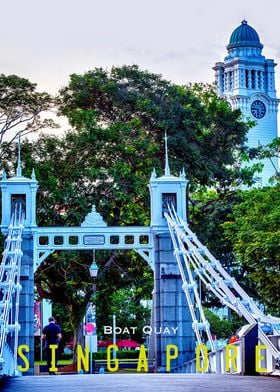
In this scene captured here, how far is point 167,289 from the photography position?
106ft

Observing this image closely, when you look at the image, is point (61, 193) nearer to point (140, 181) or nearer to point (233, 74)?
point (140, 181)

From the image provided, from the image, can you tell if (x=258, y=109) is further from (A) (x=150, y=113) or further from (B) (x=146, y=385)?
(B) (x=146, y=385)

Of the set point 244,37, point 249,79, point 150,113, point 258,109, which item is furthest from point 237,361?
point 249,79

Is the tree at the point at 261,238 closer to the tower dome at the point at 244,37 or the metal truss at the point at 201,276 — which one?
the metal truss at the point at 201,276

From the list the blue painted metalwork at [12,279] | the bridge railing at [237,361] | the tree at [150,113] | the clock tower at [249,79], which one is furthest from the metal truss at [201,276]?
the clock tower at [249,79]

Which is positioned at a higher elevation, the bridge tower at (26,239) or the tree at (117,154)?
the tree at (117,154)

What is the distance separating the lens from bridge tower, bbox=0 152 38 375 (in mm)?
31562

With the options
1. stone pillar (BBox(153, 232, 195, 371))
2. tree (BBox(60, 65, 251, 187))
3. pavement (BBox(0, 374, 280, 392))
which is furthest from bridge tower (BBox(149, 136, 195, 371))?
pavement (BBox(0, 374, 280, 392))

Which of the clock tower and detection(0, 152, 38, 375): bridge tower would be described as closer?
detection(0, 152, 38, 375): bridge tower

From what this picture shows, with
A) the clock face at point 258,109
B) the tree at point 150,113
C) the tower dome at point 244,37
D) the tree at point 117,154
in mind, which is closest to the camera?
Answer: the tree at point 117,154

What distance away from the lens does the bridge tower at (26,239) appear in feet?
104

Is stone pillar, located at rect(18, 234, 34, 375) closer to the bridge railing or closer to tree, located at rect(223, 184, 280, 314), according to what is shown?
the bridge railing

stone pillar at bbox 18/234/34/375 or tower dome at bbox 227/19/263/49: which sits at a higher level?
tower dome at bbox 227/19/263/49

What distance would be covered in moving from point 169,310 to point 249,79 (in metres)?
125
